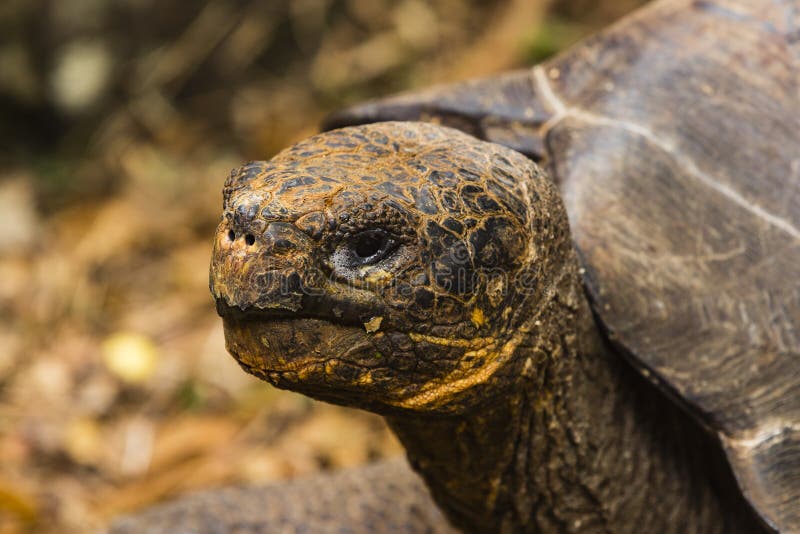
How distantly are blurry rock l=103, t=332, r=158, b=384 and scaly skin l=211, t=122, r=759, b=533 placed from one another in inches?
102

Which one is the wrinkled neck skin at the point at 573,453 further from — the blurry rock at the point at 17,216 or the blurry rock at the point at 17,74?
the blurry rock at the point at 17,74

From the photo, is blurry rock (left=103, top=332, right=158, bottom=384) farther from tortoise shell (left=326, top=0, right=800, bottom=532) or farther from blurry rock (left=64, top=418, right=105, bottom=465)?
tortoise shell (left=326, top=0, right=800, bottom=532)

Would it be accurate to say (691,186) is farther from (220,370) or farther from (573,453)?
(220,370)

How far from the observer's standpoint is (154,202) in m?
5.55

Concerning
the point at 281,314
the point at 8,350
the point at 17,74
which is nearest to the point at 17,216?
the point at 17,74

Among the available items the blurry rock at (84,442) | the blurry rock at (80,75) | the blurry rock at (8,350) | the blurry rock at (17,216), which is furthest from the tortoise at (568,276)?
the blurry rock at (80,75)

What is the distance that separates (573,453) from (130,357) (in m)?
2.91

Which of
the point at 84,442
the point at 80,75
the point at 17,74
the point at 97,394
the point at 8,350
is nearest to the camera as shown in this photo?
the point at 84,442

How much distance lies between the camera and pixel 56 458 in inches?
158

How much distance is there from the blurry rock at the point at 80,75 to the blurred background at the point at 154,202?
1 cm

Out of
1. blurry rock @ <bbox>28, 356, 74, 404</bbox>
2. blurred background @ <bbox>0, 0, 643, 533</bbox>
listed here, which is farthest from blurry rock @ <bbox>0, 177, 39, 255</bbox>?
blurry rock @ <bbox>28, 356, 74, 404</bbox>

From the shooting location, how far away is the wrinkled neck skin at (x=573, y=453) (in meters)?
1.91

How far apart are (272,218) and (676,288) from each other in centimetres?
93

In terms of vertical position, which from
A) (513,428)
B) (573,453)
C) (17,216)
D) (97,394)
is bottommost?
(17,216)
